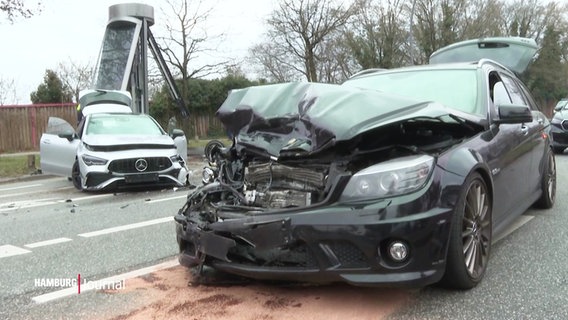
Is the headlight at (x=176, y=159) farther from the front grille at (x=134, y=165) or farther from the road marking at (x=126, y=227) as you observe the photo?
the road marking at (x=126, y=227)

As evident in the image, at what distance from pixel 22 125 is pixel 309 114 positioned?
21222mm

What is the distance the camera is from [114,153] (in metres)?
9.45

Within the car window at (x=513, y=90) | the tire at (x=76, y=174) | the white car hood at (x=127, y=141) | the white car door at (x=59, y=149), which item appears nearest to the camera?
the car window at (x=513, y=90)

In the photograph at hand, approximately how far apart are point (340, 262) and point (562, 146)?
1222 centimetres

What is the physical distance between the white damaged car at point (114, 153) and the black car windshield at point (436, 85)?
16.9ft

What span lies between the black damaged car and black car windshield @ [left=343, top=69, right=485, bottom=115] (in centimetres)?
3

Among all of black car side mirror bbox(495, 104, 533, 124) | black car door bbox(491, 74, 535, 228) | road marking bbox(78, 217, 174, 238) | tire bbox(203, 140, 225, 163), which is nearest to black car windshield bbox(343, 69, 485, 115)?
black car side mirror bbox(495, 104, 533, 124)

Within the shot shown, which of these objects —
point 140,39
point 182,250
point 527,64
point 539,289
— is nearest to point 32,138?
point 140,39

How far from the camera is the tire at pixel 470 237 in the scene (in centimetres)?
336

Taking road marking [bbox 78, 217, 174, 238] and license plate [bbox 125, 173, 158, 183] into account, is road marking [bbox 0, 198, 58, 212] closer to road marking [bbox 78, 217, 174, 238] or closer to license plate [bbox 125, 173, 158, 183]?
license plate [bbox 125, 173, 158, 183]

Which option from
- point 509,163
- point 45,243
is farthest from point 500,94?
point 45,243

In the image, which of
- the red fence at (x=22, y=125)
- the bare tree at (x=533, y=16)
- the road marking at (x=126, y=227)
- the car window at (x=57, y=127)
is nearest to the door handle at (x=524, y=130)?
the road marking at (x=126, y=227)

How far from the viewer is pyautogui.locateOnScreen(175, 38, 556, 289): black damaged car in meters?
3.15

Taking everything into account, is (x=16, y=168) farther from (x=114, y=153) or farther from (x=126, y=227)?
(x=126, y=227)
